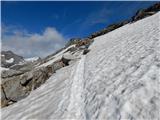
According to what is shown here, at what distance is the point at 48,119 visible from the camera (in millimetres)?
9078

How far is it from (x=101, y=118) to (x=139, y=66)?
361cm

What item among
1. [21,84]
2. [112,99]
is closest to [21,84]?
[21,84]

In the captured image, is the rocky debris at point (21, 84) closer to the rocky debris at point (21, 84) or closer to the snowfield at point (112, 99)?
the rocky debris at point (21, 84)

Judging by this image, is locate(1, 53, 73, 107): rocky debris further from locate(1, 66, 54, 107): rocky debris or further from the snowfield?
the snowfield

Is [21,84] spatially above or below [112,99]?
below

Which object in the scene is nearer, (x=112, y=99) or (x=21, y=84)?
(x=112, y=99)

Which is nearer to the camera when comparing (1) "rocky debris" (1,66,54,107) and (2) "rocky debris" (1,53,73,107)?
(2) "rocky debris" (1,53,73,107)

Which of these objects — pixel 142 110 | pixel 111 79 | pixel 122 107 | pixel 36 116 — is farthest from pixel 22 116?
pixel 142 110

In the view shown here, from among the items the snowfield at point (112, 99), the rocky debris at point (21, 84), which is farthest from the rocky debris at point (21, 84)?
the snowfield at point (112, 99)

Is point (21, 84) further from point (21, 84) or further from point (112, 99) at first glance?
point (112, 99)

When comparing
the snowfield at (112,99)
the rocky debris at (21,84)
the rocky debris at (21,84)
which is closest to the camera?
the snowfield at (112,99)

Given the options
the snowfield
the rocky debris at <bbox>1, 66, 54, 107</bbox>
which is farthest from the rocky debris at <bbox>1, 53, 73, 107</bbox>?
the snowfield

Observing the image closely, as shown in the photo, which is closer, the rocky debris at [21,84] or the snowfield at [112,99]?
the snowfield at [112,99]

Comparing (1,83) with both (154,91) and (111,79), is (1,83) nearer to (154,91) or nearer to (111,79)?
(111,79)
